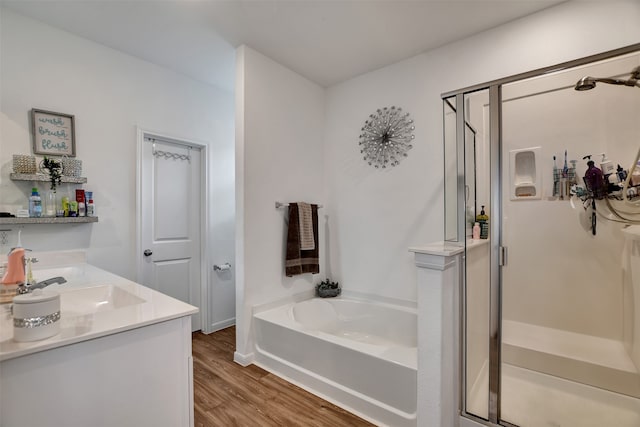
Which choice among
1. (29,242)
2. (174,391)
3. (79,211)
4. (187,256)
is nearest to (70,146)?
(79,211)

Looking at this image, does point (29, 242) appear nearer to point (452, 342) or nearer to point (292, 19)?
point (292, 19)

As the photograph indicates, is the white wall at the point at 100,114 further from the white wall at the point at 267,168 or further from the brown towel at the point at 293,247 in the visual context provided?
the brown towel at the point at 293,247

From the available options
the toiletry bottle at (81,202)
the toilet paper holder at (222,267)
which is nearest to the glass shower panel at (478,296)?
the toilet paper holder at (222,267)

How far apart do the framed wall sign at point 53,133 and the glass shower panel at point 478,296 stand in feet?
9.10

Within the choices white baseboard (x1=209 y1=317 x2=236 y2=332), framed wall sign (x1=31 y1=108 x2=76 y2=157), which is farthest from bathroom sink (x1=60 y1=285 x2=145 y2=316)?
white baseboard (x1=209 y1=317 x2=236 y2=332)

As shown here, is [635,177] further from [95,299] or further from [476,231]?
[95,299]

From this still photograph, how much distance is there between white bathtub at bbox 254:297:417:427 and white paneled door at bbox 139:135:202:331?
1.03m

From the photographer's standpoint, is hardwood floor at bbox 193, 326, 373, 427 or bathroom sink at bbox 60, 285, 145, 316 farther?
hardwood floor at bbox 193, 326, 373, 427

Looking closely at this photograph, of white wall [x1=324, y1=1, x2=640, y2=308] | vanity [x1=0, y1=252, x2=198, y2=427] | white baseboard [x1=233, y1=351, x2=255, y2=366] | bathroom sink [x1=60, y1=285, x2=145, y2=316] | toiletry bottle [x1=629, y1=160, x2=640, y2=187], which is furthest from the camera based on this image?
white baseboard [x1=233, y1=351, x2=255, y2=366]

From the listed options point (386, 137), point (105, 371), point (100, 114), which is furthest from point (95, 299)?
point (386, 137)

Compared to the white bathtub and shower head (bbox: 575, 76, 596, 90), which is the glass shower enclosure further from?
the white bathtub

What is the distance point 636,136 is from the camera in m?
1.68

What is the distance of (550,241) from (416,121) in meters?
1.39

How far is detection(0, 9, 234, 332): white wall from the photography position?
6.60ft
